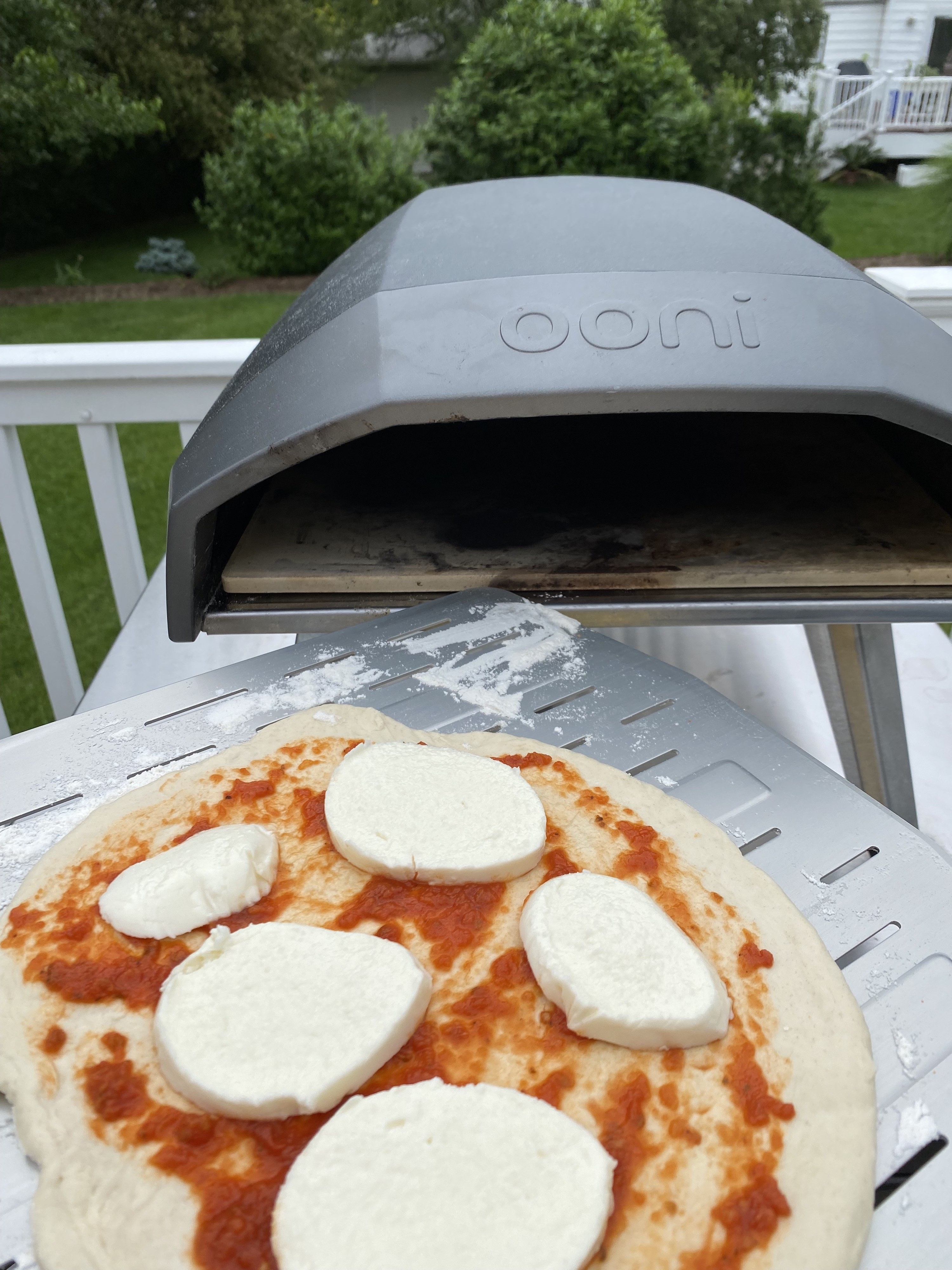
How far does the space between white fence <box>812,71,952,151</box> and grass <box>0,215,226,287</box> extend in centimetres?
1038

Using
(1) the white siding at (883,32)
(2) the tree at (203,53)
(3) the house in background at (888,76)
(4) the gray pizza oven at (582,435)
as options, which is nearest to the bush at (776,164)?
(3) the house in background at (888,76)

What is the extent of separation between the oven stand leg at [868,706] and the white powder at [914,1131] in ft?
3.04

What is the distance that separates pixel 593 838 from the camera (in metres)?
1.08

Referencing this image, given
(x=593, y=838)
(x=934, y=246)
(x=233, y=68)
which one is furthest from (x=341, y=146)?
(x=593, y=838)

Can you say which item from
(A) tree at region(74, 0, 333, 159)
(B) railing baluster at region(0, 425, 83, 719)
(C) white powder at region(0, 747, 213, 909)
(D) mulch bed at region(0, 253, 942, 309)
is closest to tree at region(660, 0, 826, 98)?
(A) tree at region(74, 0, 333, 159)

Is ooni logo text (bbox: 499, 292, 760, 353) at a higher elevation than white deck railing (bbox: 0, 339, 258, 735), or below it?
higher

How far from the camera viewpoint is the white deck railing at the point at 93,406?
82.7 inches

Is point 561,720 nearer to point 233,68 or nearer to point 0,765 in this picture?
point 0,765

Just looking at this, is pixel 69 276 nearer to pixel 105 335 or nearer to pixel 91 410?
pixel 105 335

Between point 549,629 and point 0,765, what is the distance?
2.68 ft

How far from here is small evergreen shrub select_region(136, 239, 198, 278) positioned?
9.18m

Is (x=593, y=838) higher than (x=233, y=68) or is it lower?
lower

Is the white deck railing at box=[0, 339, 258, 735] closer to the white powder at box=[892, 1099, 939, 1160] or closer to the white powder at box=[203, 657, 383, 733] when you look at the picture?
the white powder at box=[203, 657, 383, 733]

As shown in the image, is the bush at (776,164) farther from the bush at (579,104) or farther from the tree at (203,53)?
the tree at (203,53)
